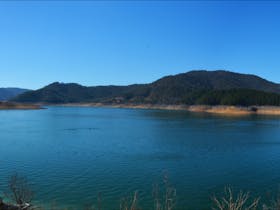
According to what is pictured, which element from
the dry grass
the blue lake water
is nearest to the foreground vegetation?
the dry grass

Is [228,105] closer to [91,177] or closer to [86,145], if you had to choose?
[86,145]

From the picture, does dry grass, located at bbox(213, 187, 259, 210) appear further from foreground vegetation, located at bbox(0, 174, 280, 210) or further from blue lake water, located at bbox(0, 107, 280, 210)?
blue lake water, located at bbox(0, 107, 280, 210)

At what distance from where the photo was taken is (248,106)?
134 m

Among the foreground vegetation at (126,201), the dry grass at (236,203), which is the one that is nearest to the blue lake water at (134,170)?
the dry grass at (236,203)

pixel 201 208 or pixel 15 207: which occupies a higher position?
pixel 15 207

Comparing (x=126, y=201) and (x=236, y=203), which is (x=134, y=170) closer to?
(x=126, y=201)

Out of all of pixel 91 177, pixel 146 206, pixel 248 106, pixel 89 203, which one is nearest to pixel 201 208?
pixel 146 206

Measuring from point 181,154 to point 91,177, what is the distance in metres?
12.6

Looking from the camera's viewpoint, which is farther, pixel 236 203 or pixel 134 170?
pixel 134 170

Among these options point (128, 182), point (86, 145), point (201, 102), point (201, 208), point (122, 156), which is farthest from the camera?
point (201, 102)

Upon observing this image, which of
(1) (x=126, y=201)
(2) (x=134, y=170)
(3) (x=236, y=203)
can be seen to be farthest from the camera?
(2) (x=134, y=170)

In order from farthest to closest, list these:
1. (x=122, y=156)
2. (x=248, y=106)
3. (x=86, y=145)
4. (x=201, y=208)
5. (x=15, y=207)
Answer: (x=248, y=106) < (x=86, y=145) < (x=122, y=156) < (x=201, y=208) < (x=15, y=207)

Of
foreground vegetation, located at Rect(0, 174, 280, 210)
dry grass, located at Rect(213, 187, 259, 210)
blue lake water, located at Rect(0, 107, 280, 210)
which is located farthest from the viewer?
blue lake water, located at Rect(0, 107, 280, 210)

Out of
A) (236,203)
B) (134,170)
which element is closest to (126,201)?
(236,203)
